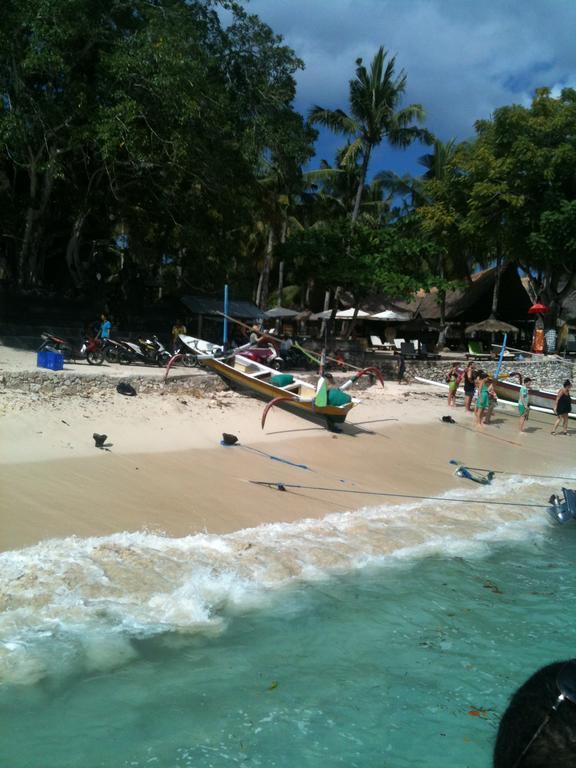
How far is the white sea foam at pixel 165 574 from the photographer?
16.7ft

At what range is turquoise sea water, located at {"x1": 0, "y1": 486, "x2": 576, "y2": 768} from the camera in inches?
167

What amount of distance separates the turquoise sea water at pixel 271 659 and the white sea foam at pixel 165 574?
0.02m

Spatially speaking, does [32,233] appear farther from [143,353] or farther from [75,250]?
[143,353]

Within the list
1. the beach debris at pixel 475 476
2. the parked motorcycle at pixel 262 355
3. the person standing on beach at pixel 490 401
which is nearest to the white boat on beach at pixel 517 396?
the person standing on beach at pixel 490 401

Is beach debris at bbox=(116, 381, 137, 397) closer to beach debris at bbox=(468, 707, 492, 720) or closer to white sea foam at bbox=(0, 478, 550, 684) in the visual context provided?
white sea foam at bbox=(0, 478, 550, 684)

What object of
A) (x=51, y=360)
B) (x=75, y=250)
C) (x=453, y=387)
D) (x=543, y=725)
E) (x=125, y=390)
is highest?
(x=75, y=250)

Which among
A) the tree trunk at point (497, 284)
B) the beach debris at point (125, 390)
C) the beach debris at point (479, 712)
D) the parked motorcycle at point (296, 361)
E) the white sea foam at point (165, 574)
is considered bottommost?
the beach debris at point (479, 712)

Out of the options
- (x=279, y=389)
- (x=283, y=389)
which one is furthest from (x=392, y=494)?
(x=283, y=389)

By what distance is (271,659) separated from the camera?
5.23 m

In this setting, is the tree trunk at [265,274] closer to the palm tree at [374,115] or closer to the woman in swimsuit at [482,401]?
the palm tree at [374,115]

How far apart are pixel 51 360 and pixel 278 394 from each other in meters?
5.25

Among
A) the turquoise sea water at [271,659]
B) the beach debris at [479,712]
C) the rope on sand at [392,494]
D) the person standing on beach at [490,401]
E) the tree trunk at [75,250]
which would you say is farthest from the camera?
the tree trunk at [75,250]

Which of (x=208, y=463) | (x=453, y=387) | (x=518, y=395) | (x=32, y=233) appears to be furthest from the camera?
(x=32, y=233)

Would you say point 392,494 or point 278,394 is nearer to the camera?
point 392,494
